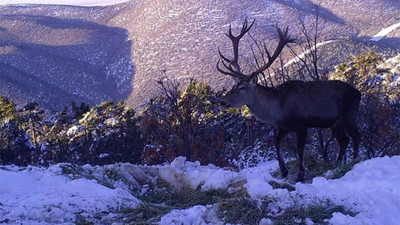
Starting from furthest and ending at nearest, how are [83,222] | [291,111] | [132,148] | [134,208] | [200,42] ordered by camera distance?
[200,42] < [132,148] < [291,111] < [134,208] < [83,222]

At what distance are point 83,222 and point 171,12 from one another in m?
107

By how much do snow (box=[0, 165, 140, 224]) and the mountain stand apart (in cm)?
5650

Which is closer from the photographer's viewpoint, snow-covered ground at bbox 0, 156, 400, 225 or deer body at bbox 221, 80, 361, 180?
snow-covered ground at bbox 0, 156, 400, 225

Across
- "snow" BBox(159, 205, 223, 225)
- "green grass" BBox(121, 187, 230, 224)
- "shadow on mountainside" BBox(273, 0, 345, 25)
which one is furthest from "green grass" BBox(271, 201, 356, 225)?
"shadow on mountainside" BBox(273, 0, 345, 25)

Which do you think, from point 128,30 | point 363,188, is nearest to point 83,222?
point 363,188

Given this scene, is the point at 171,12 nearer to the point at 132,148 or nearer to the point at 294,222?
the point at 132,148

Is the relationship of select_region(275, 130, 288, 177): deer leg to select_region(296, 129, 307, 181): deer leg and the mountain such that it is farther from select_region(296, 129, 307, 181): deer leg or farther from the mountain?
the mountain

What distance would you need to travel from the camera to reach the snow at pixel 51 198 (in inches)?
201

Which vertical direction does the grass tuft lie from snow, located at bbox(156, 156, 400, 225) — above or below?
above

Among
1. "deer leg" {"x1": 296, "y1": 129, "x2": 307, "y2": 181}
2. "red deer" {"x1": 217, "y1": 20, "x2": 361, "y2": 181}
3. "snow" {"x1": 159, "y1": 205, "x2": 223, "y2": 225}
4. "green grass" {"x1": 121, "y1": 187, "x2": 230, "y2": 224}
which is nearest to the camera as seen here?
"snow" {"x1": 159, "y1": 205, "x2": 223, "y2": 225}

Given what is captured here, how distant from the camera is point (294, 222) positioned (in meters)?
4.59

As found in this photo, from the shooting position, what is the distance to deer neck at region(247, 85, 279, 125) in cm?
799

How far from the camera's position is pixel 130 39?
4065 inches

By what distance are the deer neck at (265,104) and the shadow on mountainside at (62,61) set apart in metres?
56.6
